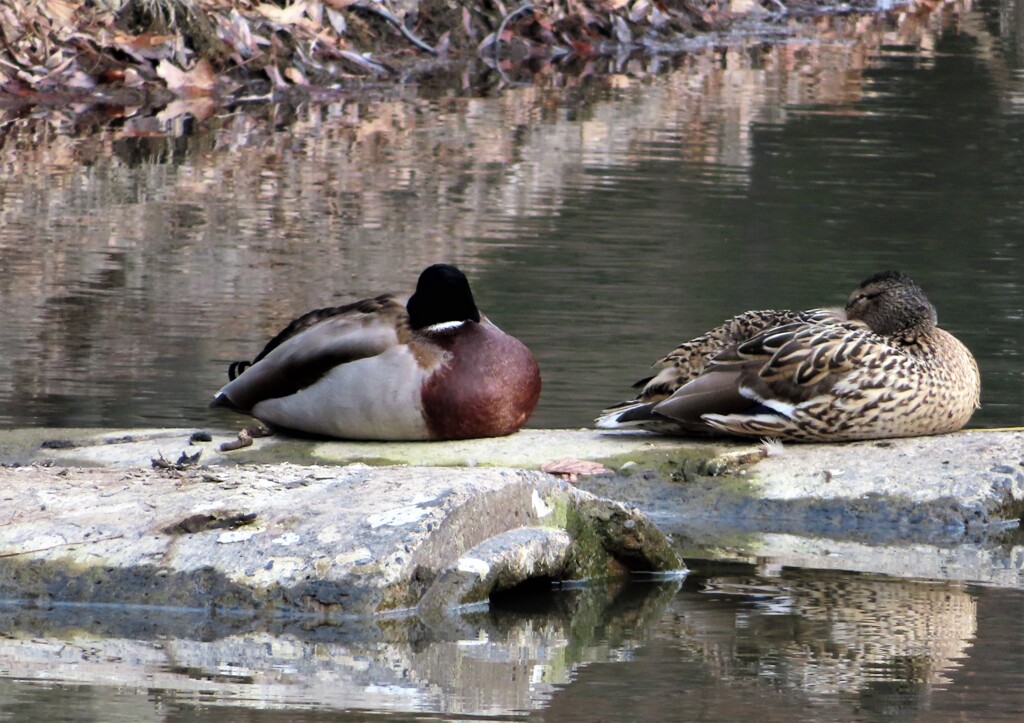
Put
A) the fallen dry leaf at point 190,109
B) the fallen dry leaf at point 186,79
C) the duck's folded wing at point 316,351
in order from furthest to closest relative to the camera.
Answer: the fallen dry leaf at point 186,79 < the fallen dry leaf at point 190,109 < the duck's folded wing at point 316,351

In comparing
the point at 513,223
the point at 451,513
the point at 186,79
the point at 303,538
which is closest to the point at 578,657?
the point at 451,513

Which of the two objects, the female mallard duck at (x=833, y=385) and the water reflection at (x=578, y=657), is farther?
the female mallard duck at (x=833, y=385)

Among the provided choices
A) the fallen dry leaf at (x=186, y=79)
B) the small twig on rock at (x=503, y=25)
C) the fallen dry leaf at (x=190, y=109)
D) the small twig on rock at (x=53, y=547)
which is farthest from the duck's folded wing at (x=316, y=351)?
the small twig on rock at (x=503, y=25)

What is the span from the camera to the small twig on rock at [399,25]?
24703 mm

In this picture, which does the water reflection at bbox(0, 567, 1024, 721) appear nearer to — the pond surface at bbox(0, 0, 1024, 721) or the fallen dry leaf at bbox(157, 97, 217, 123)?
the pond surface at bbox(0, 0, 1024, 721)

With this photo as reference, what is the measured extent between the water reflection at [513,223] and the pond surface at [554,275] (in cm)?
4

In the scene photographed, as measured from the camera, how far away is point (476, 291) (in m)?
11.8

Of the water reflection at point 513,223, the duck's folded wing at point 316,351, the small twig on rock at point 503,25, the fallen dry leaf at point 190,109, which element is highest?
the small twig on rock at point 503,25

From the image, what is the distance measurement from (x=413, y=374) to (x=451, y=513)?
178 centimetres

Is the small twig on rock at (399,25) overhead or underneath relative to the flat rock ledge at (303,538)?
overhead

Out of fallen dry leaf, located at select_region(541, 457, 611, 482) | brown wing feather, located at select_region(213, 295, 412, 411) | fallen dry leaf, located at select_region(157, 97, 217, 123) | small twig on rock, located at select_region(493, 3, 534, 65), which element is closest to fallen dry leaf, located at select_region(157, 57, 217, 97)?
fallen dry leaf, located at select_region(157, 97, 217, 123)

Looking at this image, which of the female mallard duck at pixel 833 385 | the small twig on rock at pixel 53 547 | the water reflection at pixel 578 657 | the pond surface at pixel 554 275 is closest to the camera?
the water reflection at pixel 578 657

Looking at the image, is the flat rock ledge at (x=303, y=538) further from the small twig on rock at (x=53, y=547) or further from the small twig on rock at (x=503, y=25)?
the small twig on rock at (x=503, y=25)

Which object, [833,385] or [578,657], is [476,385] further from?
[578,657]
